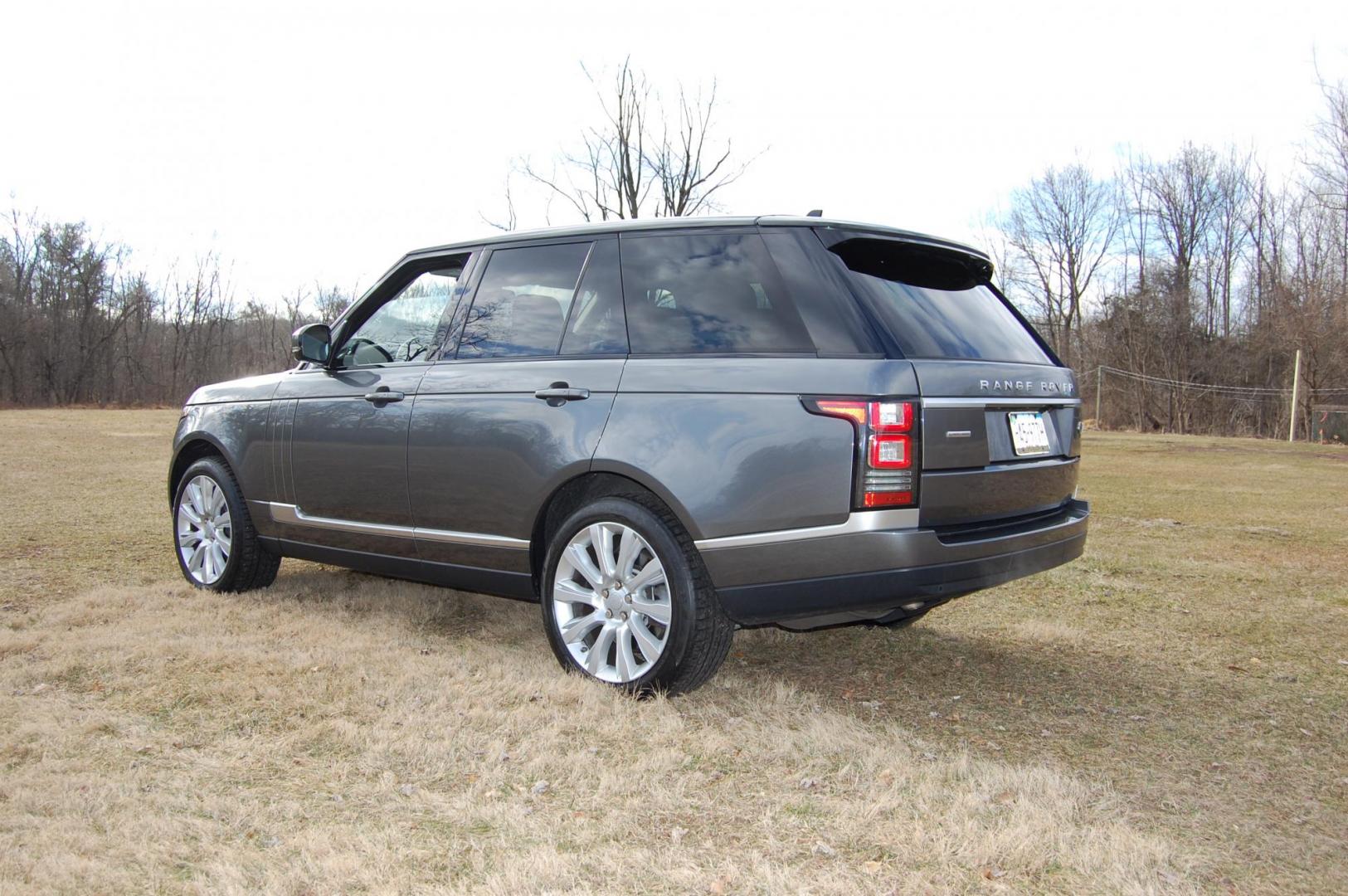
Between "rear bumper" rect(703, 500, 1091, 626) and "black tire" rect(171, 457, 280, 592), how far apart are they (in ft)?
10.4

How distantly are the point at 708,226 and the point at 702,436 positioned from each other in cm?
88

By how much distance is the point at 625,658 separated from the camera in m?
3.86

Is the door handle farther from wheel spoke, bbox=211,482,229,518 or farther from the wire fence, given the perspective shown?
the wire fence

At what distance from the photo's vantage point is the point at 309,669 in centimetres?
423

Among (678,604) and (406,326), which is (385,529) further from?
(678,604)

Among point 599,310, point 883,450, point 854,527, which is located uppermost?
point 599,310

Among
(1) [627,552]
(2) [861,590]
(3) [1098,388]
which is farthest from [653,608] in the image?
(3) [1098,388]

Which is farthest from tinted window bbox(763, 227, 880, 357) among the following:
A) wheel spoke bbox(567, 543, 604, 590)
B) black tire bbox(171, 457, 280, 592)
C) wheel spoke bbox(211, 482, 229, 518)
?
wheel spoke bbox(211, 482, 229, 518)

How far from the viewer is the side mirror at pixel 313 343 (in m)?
5.06

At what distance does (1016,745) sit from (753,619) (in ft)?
3.28

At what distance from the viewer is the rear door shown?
159 inches

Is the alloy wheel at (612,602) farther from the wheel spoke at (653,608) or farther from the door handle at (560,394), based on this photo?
the door handle at (560,394)

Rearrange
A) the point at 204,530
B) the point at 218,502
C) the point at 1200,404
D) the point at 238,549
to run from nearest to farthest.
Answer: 1. the point at 238,549
2. the point at 218,502
3. the point at 204,530
4. the point at 1200,404

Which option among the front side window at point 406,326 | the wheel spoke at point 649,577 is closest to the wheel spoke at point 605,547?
the wheel spoke at point 649,577
